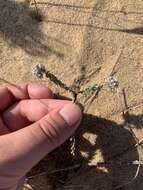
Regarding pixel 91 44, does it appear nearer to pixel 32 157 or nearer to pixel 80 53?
pixel 80 53

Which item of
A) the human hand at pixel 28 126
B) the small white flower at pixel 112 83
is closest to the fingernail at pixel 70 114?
the human hand at pixel 28 126

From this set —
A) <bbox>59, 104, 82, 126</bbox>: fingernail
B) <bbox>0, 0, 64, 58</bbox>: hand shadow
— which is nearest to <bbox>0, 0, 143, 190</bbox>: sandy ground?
<bbox>0, 0, 64, 58</bbox>: hand shadow

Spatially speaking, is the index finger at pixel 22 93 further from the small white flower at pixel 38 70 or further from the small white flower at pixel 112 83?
the small white flower at pixel 112 83

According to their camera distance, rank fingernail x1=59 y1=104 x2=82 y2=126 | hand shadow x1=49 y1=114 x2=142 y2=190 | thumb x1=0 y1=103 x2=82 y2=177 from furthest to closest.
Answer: hand shadow x1=49 y1=114 x2=142 y2=190, fingernail x1=59 y1=104 x2=82 y2=126, thumb x1=0 y1=103 x2=82 y2=177

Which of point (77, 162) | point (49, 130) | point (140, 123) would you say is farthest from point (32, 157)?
point (140, 123)

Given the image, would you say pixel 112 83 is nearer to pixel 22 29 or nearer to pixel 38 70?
pixel 38 70

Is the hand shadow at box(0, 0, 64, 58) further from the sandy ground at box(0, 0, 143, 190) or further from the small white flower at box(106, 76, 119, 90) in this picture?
the small white flower at box(106, 76, 119, 90)

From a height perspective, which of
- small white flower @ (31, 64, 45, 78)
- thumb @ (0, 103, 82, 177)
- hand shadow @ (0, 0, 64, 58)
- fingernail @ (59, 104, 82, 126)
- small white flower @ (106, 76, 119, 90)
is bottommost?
thumb @ (0, 103, 82, 177)
